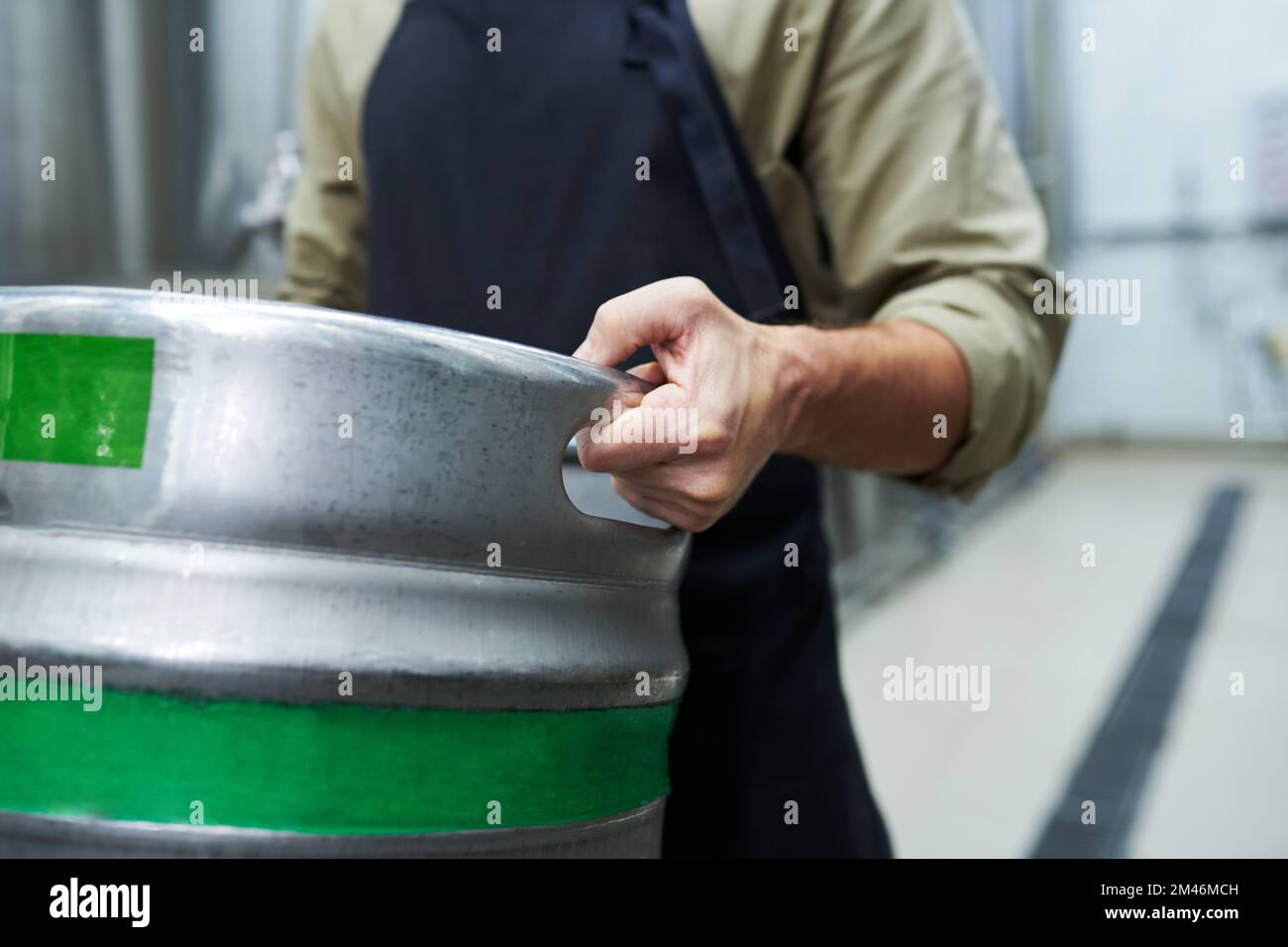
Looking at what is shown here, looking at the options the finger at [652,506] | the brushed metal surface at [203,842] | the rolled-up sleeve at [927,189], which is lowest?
the brushed metal surface at [203,842]

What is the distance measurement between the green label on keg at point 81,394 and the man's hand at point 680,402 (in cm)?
18

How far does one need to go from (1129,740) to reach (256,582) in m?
2.48

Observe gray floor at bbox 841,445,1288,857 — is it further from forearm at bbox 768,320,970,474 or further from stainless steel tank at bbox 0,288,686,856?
stainless steel tank at bbox 0,288,686,856

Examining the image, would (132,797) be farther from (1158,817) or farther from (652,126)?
(1158,817)

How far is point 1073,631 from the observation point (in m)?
3.32

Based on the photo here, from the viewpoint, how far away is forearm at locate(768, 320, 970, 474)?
667 millimetres

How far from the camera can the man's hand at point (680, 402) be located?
0.51 meters

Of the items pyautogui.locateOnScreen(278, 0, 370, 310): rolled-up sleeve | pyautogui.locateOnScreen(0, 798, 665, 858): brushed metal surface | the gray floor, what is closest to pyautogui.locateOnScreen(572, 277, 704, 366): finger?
pyautogui.locateOnScreen(0, 798, 665, 858): brushed metal surface

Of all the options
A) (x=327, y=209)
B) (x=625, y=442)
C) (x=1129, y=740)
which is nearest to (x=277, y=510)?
(x=625, y=442)

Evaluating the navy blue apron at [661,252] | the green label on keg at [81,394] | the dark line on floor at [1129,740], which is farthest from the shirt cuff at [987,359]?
the dark line on floor at [1129,740]

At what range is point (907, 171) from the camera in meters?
0.84

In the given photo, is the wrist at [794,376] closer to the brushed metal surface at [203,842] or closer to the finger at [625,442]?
the finger at [625,442]

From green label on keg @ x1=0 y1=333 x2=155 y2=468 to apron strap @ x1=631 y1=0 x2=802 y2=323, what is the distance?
47cm

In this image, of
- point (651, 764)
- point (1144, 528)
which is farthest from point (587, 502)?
point (1144, 528)
